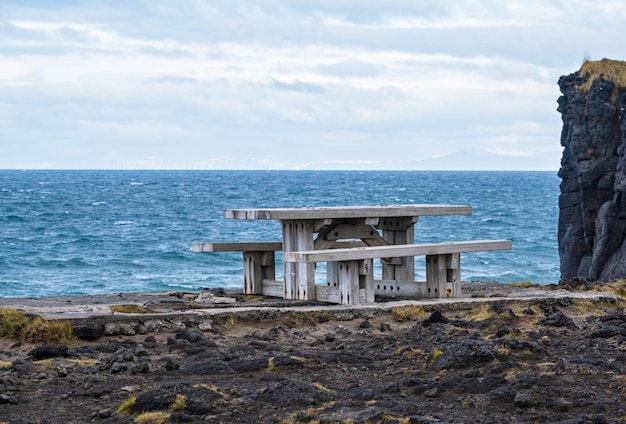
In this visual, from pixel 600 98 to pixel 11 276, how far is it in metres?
22.1

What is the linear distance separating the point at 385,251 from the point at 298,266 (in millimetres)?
1397

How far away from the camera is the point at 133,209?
78.2m

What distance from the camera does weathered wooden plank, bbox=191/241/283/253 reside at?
52.1 feet

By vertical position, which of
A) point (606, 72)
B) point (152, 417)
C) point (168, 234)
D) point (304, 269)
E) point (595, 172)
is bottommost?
point (168, 234)

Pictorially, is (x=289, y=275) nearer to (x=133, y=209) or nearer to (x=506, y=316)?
(x=506, y=316)

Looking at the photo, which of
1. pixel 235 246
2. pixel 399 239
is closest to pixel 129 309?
pixel 235 246

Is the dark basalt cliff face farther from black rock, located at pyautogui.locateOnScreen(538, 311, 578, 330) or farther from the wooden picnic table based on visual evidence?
black rock, located at pyautogui.locateOnScreen(538, 311, 578, 330)

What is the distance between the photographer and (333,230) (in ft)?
51.5

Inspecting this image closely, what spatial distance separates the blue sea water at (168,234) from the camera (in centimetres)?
3897

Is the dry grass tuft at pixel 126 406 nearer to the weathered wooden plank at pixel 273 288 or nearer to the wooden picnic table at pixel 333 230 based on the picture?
the wooden picnic table at pixel 333 230

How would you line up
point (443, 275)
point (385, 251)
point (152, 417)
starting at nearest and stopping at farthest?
1. point (152, 417)
2. point (385, 251)
3. point (443, 275)

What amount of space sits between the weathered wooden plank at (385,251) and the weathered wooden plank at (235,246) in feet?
5.69

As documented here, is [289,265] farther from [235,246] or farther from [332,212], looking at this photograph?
[235,246]

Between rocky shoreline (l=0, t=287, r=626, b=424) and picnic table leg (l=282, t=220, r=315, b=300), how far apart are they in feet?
5.78
